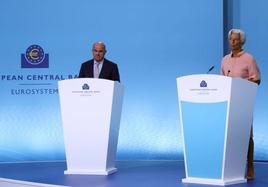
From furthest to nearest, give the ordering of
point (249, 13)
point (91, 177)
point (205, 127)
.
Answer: point (249, 13)
point (91, 177)
point (205, 127)

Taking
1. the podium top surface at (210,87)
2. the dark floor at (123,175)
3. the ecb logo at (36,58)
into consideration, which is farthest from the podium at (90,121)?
the ecb logo at (36,58)

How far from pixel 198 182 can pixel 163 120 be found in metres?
2.34

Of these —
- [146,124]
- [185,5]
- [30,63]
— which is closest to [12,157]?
[30,63]

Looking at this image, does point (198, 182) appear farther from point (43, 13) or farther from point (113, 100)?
point (43, 13)

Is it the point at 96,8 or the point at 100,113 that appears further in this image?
the point at 96,8

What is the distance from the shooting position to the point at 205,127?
4594 mm

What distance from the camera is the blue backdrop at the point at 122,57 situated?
6.88 metres

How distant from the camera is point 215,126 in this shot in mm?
4539

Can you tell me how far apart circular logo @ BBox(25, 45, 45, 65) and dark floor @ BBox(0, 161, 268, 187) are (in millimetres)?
1405

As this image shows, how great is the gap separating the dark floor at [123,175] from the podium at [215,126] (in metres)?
0.17

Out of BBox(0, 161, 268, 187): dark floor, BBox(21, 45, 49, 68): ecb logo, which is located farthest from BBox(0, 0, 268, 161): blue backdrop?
BBox(0, 161, 268, 187): dark floor

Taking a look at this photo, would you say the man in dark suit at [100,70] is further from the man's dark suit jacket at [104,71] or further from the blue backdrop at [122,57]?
the blue backdrop at [122,57]

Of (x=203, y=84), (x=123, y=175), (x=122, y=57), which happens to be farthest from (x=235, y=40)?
(x=122, y=57)

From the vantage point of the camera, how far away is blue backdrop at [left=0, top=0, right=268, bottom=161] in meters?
6.88
